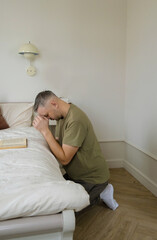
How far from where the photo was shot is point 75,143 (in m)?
1.38

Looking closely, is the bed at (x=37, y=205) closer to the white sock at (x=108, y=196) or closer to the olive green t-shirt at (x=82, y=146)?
the olive green t-shirt at (x=82, y=146)

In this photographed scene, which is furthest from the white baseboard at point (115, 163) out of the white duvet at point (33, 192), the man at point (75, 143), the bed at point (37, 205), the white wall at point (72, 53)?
the bed at point (37, 205)

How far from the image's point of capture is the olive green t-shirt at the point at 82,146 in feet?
4.62

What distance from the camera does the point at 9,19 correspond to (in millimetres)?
2311

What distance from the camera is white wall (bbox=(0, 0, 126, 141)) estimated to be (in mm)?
2346

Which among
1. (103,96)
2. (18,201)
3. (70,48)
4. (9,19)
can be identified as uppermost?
(9,19)

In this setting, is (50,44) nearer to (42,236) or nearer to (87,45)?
(87,45)

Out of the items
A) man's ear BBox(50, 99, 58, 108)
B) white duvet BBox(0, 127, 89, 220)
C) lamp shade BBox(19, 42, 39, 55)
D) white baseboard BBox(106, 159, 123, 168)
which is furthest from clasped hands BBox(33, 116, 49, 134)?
white baseboard BBox(106, 159, 123, 168)

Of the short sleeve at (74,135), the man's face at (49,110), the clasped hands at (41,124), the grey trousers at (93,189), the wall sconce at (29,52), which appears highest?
the wall sconce at (29,52)

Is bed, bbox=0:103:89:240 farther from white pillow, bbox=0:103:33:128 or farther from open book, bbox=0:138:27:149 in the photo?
white pillow, bbox=0:103:33:128

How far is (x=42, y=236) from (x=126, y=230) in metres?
1.00

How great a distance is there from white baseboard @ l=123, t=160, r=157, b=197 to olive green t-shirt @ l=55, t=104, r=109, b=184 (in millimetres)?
630

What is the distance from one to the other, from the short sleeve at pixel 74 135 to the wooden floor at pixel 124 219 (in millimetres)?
669

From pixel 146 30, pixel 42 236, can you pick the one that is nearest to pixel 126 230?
pixel 42 236
